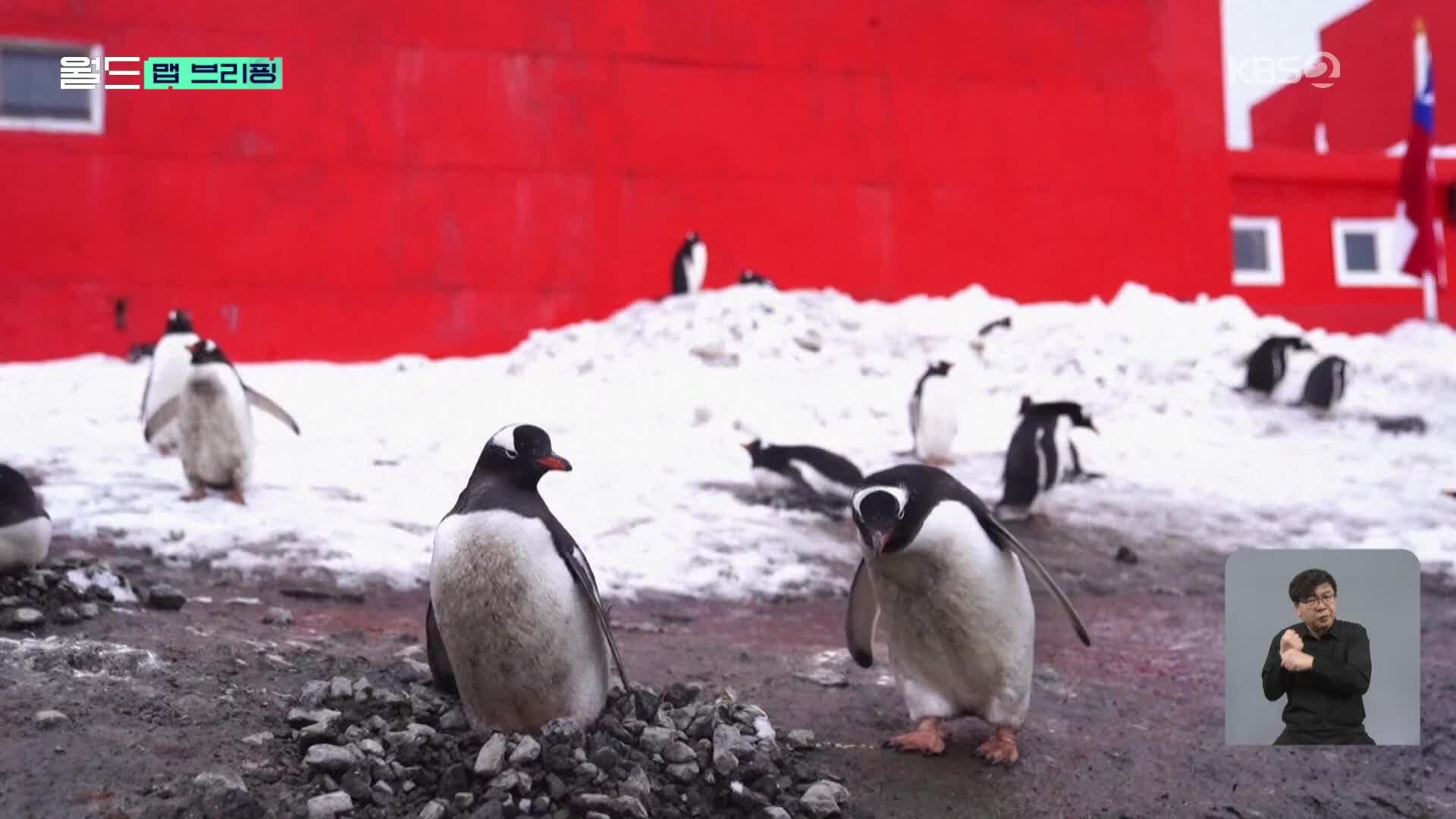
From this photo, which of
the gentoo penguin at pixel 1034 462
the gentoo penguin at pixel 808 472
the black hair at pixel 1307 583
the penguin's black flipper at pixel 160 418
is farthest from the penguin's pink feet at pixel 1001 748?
the penguin's black flipper at pixel 160 418

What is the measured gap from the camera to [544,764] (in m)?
2.30

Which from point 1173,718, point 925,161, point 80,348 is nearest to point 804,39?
point 925,161

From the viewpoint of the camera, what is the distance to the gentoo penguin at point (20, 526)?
318 cm

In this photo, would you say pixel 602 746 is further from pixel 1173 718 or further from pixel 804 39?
pixel 804 39

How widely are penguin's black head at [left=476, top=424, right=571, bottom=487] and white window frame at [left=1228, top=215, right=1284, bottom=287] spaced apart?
37.0ft

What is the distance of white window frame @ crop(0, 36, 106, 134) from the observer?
852cm

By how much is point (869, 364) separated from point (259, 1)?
512cm

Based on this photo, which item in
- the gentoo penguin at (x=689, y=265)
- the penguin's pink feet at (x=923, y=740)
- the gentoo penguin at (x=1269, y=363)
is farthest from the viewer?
the gentoo penguin at (x=689, y=265)

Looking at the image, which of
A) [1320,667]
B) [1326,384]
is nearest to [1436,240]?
[1326,384]

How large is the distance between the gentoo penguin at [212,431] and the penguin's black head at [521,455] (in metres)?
3.01

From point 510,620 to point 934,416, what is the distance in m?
5.00

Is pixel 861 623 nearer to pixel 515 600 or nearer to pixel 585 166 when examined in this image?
pixel 515 600

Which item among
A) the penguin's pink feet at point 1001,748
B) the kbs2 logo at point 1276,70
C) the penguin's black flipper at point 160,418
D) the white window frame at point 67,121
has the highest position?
the white window frame at point 67,121

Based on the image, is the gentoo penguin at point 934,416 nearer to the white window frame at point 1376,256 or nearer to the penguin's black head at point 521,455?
the penguin's black head at point 521,455
